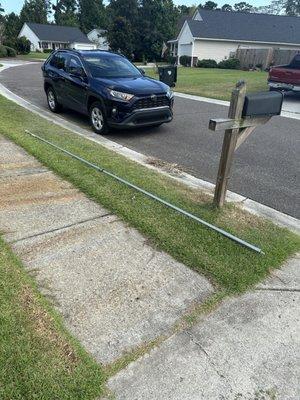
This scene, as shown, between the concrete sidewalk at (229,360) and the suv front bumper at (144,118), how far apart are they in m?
5.42

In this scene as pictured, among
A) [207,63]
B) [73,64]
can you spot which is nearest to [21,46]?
[207,63]

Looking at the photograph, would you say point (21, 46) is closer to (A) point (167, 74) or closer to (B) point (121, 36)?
(B) point (121, 36)

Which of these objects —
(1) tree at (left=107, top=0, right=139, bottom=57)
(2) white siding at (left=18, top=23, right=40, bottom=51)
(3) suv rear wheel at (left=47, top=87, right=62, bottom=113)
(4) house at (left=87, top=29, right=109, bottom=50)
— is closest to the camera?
(3) suv rear wheel at (left=47, top=87, right=62, bottom=113)

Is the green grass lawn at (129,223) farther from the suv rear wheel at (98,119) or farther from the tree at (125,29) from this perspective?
the tree at (125,29)

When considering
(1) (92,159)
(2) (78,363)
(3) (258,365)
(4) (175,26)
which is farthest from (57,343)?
(4) (175,26)

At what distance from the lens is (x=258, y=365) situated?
2346 millimetres

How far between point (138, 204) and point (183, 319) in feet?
6.41

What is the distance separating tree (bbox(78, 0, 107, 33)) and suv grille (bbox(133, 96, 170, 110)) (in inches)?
3046

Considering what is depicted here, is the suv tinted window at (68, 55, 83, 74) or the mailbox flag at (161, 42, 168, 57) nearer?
the suv tinted window at (68, 55, 83, 74)

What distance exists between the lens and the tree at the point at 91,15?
254 ft

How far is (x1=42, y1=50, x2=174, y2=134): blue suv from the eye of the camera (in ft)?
24.7

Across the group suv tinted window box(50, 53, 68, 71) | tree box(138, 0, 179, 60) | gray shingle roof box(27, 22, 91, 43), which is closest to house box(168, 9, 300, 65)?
tree box(138, 0, 179, 60)

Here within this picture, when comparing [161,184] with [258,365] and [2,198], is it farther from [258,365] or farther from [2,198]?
[258,365]

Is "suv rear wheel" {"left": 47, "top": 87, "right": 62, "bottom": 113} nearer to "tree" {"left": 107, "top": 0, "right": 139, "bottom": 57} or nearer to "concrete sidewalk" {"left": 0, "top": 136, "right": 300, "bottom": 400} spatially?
"concrete sidewalk" {"left": 0, "top": 136, "right": 300, "bottom": 400}
